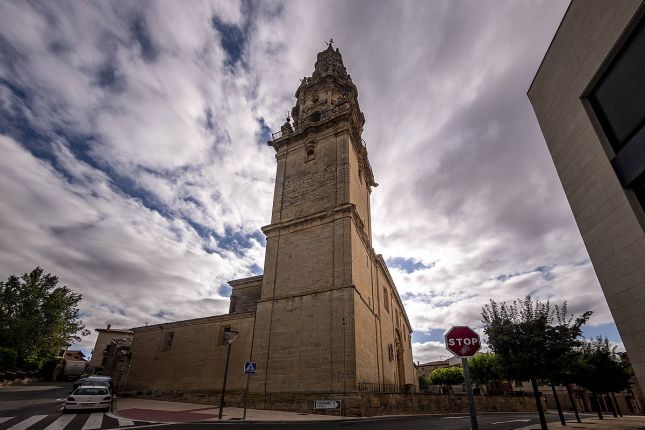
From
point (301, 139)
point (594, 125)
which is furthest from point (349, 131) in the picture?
point (594, 125)

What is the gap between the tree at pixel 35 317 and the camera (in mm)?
31281

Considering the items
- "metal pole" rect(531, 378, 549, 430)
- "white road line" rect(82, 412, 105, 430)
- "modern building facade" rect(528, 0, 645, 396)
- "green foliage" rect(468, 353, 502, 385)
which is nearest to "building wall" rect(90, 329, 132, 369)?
"white road line" rect(82, 412, 105, 430)

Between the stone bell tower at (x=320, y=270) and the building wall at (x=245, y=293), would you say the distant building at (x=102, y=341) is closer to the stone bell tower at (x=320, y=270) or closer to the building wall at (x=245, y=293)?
the building wall at (x=245, y=293)

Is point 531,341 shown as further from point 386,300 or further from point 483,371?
point 483,371

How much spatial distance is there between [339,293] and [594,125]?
41.8 ft

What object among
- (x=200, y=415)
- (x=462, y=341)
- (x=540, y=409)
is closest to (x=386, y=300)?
(x=540, y=409)

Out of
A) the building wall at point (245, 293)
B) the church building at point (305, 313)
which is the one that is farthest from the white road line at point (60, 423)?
the building wall at point (245, 293)

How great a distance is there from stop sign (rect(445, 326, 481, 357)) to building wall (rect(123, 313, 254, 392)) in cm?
1549

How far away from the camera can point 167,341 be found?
22.7 meters

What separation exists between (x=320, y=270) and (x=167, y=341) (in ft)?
43.1

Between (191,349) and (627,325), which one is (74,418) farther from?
(627,325)

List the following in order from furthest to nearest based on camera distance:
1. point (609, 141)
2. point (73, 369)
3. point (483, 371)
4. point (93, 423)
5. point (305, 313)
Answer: point (483, 371) < point (73, 369) < point (305, 313) < point (93, 423) < point (609, 141)

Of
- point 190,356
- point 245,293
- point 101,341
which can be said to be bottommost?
point 190,356

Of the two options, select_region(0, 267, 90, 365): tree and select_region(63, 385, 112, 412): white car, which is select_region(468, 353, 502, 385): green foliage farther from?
select_region(0, 267, 90, 365): tree
